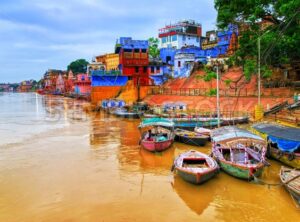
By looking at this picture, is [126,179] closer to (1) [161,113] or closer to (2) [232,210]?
(2) [232,210]

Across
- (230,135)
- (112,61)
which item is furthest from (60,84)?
(230,135)

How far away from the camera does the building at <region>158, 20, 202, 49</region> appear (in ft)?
247

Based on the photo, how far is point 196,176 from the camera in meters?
13.3

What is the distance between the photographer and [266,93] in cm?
3441

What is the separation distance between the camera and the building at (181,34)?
75.2 m

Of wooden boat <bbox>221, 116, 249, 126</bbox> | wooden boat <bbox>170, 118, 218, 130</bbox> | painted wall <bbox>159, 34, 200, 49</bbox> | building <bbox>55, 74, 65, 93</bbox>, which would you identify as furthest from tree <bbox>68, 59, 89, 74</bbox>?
wooden boat <bbox>221, 116, 249, 126</bbox>

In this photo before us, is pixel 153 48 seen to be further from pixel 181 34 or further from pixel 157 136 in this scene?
pixel 157 136

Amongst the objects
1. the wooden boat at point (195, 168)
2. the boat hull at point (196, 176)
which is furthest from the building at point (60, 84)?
the boat hull at point (196, 176)

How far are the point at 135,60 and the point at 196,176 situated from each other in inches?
1860

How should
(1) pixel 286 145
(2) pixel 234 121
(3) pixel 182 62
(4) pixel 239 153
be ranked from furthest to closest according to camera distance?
(3) pixel 182 62 → (2) pixel 234 121 → (4) pixel 239 153 → (1) pixel 286 145

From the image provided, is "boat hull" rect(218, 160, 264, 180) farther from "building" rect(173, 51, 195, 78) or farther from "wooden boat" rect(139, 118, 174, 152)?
"building" rect(173, 51, 195, 78)

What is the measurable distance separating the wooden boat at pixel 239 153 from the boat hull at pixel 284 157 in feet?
3.31

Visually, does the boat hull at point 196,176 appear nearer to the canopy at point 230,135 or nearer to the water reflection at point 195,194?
the water reflection at point 195,194

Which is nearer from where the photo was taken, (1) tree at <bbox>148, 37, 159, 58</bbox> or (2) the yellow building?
(2) the yellow building
